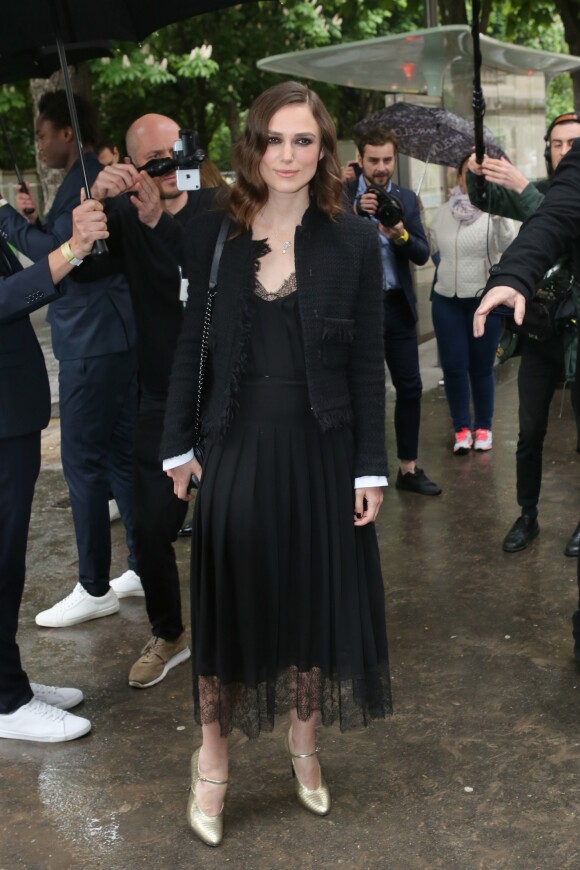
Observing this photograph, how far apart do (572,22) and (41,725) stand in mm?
11616

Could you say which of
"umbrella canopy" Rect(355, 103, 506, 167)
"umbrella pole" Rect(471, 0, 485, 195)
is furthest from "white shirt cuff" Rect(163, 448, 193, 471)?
"umbrella canopy" Rect(355, 103, 506, 167)

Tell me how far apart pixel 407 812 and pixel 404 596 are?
1866 millimetres

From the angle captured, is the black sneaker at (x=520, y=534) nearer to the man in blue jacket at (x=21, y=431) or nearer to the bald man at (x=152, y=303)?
the bald man at (x=152, y=303)

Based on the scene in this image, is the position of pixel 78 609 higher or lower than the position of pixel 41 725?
lower

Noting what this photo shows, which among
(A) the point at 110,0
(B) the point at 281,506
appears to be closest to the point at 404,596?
(B) the point at 281,506

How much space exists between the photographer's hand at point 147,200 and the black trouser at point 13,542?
0.90 metres

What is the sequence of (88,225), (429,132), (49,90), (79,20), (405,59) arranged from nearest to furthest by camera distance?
(88,225)
(79,20)
(429,132)
(405,59)
(49,90)

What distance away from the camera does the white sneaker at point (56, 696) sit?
14.1ft

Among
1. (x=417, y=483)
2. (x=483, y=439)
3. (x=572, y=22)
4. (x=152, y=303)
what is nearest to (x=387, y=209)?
(x=417, y=483)

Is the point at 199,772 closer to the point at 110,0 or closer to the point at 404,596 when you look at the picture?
the point at 404,596

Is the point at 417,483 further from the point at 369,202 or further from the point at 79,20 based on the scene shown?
the point at 79,20

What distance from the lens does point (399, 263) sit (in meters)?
6.82

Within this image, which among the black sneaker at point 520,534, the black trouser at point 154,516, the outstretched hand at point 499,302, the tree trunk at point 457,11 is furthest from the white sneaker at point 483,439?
the tree trunk at point 457,11

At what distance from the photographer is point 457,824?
3395 millimetres
